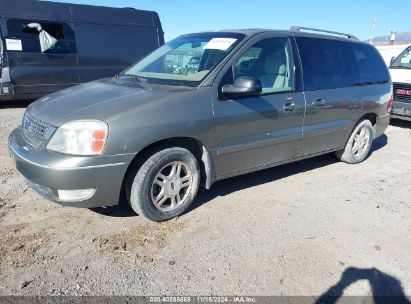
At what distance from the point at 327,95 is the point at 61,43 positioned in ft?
23.3

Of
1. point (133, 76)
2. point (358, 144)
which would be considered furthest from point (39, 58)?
point (358, 144)

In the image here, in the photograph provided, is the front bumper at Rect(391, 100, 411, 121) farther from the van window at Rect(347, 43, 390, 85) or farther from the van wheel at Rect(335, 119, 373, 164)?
the van wheel at Rect(335, 119, 373, 164)

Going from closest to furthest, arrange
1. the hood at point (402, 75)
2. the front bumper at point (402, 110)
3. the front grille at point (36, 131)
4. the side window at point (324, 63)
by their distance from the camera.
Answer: the front grille at point (36, 131) → the side window at point (324, 63) → the front bumper at point (402, 110) → the hood at point (402, 75)

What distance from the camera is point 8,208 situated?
12.6 ft

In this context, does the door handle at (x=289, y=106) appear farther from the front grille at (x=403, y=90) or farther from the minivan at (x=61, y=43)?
the minivan at (x=61, y=43)

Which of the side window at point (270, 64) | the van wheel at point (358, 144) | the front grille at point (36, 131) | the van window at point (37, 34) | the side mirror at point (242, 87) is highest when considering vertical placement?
the van window at point (37, 34)

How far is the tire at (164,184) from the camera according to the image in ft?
11.3

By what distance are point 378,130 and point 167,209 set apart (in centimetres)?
396

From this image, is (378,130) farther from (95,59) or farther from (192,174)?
(95,59)

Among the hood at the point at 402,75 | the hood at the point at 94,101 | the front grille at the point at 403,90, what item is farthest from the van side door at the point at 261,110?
the hood at the point at 402,75

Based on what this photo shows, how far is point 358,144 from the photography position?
230 inches

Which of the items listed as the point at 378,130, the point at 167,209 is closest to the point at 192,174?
the point at 167,209

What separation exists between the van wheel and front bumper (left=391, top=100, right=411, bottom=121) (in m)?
3.26

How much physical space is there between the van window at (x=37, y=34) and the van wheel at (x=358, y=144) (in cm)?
706
